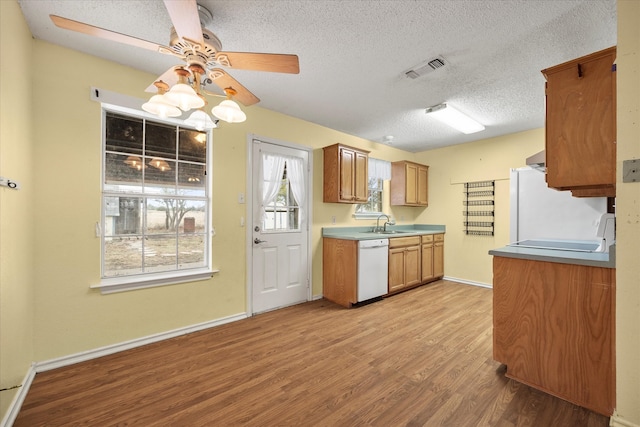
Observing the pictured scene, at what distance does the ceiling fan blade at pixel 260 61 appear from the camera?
1480mm

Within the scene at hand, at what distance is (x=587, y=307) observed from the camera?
160 cm

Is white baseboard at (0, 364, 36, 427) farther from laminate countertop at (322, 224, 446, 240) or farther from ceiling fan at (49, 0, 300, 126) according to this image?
laminate countertop at (322, 224, 446, 240)

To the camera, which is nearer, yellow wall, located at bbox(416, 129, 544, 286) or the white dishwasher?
the white dishwasher

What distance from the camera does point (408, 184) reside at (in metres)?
4.81

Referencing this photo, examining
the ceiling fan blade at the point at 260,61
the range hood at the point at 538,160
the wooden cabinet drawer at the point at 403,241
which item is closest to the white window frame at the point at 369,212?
the wooden cabinet drawer at the point at 403,241

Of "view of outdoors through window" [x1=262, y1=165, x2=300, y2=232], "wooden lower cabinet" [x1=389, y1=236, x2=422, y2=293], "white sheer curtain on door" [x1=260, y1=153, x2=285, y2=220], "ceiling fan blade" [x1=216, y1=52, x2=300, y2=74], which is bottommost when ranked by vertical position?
"wooden lower cabinet" [x1=389, y1=236, x2=422, y2=293]

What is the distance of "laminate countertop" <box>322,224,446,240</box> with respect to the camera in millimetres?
3641

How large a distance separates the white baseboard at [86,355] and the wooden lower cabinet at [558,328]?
2.62 metres

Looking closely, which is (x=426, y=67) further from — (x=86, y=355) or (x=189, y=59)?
(x=86, y=355)

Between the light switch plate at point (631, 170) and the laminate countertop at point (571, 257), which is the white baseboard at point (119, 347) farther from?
the light switch plate at point (631, 170)

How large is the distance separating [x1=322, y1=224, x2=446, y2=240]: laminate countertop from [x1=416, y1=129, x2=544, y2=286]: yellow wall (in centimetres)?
14

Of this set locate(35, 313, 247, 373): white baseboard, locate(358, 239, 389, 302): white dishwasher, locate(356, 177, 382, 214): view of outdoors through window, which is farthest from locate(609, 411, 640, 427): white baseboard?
locate(356, 177, 382, 214): view of outdoors through window

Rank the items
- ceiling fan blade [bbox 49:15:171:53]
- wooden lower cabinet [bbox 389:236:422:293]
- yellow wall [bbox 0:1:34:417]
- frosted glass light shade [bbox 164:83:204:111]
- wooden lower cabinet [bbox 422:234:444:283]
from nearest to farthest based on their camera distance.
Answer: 1. ceiling fan blade [bbox 49:15:171:53]
2. frosted glass light shade [bbox 164:83:204:111]
3. yellow wall [bbox 0:1:34:417]
4. wooden lower cabinet [bbox 389:236:422:293]
5. wooden lower cabinet [bbox 422:234:444:283]

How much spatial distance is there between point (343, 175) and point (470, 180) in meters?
2.49
